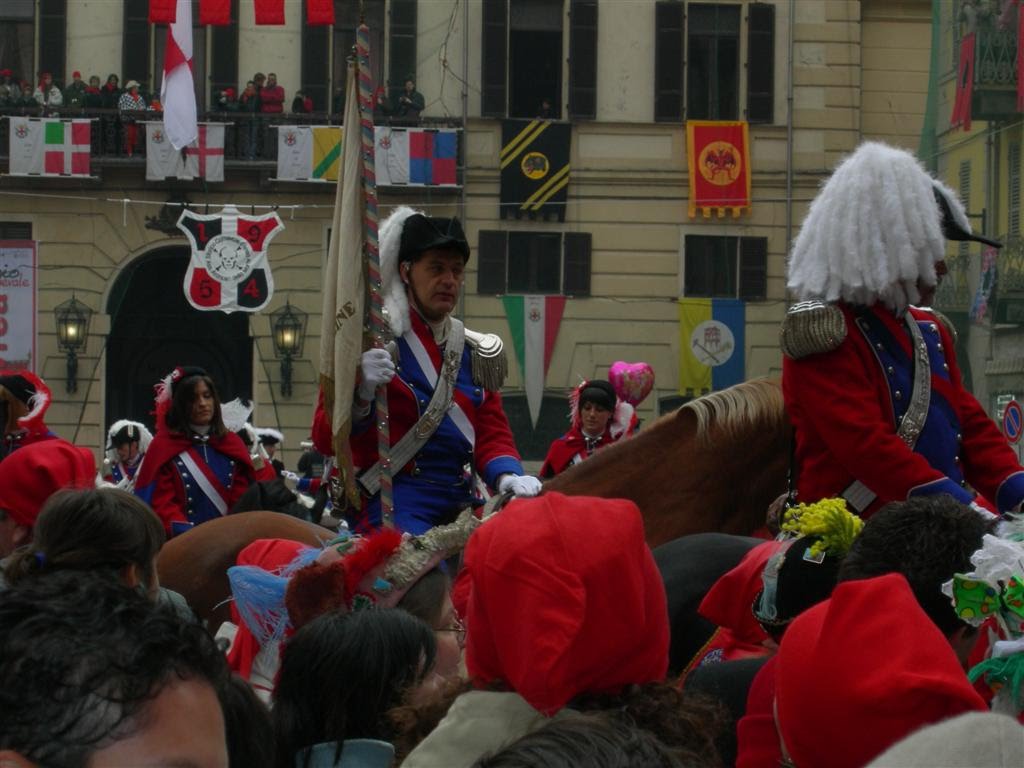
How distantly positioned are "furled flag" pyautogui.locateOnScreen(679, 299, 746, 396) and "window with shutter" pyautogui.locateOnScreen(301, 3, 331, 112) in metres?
6.90

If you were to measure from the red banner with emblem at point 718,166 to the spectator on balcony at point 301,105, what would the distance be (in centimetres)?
629

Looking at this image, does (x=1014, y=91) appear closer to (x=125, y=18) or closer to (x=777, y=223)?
(x=777, y=223)

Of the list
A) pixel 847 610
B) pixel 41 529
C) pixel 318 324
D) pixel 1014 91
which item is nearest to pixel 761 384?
pixel 41 529

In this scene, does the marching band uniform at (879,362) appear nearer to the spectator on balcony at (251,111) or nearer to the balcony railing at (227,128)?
the balcony railing at (227,128)

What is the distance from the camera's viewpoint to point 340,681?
332cm

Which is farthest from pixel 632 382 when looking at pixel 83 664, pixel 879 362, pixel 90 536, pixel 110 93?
pixel 110 93

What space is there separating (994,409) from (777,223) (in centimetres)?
1112

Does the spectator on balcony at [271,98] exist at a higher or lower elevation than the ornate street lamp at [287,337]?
higher

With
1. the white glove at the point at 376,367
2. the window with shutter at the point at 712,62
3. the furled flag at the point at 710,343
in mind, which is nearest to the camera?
the white glove at the point at 376,367

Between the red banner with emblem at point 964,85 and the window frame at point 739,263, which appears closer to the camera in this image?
the red banner with emblem at point 964,85

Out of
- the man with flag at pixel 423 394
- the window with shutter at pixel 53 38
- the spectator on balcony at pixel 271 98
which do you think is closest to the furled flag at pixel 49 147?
the window with shutter at pixel 53 38

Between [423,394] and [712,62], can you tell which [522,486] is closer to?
[423,394]

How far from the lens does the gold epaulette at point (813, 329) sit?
4.54m

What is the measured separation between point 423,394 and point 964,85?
53.1ft
